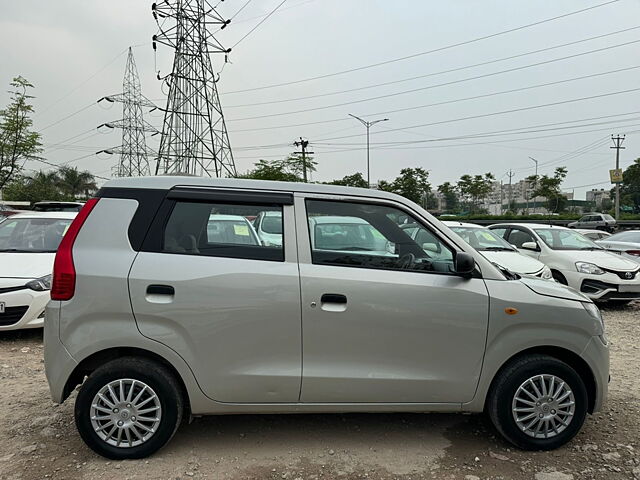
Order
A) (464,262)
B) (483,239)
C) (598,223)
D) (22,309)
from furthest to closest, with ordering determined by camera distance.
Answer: (598,223)
(483,239)
(22,309)
(464,262)

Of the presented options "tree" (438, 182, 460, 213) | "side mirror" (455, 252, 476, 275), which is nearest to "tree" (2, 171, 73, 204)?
"side mirror" (455, 252, 476, 275)

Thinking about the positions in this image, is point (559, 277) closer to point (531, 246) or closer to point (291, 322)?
point (531, 246)

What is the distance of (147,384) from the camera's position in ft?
9.61

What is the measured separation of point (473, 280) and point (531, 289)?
1.42 ft

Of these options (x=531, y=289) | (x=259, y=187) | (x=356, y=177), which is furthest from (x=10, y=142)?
(x=356, y=177)

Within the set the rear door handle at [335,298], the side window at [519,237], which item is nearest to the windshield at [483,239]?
the side window at [519,237]

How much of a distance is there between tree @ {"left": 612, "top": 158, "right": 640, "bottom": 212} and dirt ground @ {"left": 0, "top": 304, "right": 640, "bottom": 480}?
65.8 meters

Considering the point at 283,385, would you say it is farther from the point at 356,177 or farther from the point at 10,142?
the point at 356,177

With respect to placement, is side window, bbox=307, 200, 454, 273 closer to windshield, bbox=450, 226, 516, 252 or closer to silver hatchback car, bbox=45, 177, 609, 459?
silver hatchback car, bbox=45, 177, 609, 459

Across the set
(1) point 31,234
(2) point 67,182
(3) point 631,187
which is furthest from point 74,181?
(3) point 631,187

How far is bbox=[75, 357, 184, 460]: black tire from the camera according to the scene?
2912mm

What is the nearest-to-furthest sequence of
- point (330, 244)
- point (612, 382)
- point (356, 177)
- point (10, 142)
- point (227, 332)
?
point (227, 332)
point (330, 244)
point (612, 382)
point (10, 142)
point (356, 177)

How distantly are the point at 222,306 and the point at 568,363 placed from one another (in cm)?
246

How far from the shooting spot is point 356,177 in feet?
189
